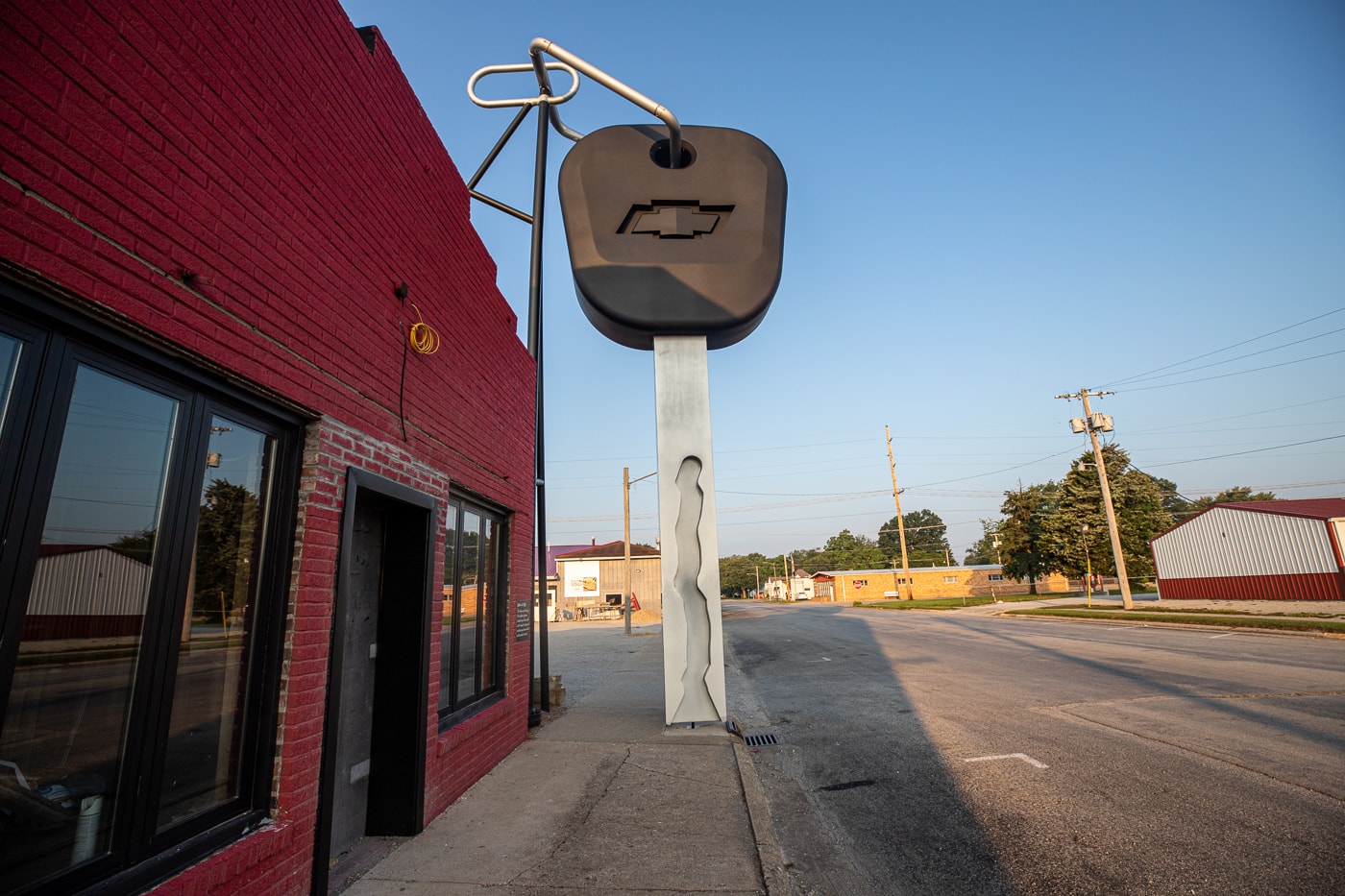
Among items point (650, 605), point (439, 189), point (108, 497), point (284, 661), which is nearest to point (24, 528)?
point (108, 497)

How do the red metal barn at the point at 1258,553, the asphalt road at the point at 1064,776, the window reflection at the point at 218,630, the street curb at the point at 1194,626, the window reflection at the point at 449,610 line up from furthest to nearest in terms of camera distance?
the red metal barn at the point at 1258,553 < the street curb at the point at 1194,626 < the window reflection at the point at 449,610 < the asphalt road at the point at 1064,776 < the window reflection at the point at 218,630

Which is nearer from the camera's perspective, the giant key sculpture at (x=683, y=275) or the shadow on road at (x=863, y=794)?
the shadow on road at (x=863, y=794)

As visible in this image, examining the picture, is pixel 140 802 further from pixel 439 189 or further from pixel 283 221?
pixel 439 189

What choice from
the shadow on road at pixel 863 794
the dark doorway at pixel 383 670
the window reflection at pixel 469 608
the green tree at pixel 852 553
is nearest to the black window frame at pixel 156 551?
the dark doorway at pixel 383 670

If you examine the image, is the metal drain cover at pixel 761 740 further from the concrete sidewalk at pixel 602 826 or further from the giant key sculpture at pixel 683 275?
the giant key sculpture at pixel 683 275

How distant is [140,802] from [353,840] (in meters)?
2.15

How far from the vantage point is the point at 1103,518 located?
40375mm

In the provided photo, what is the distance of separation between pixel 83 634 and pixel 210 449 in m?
0.86

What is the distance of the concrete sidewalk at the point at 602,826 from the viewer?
11.7 feet

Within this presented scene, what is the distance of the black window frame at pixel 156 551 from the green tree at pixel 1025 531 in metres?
55.1

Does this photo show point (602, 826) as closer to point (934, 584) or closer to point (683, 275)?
point (683, 275)

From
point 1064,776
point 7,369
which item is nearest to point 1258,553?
point 1064,776

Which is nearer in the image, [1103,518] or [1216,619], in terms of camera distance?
[1216,619]

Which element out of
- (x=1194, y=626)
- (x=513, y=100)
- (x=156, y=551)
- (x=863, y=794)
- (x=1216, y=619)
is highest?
(x=513, y=100)
